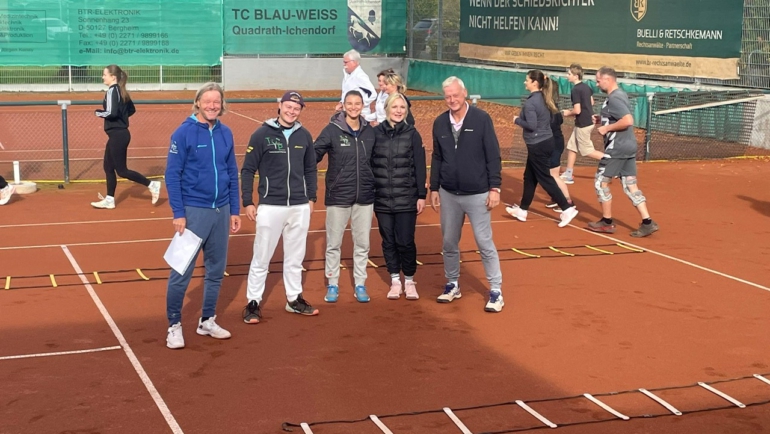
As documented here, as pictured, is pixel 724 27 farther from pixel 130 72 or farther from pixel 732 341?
pixel 130 72

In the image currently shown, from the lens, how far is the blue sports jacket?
7699 millimetres

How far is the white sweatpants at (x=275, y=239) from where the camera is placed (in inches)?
337

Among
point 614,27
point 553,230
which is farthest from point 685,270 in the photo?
point 614,27

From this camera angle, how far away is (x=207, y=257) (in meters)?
8.00

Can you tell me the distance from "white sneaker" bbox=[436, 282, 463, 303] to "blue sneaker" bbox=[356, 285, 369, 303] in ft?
2.19

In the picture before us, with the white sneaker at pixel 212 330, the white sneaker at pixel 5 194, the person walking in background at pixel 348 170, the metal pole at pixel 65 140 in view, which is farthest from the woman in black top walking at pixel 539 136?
the metal pole at pixel 65 140

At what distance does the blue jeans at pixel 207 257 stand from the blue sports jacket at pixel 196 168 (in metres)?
0.08

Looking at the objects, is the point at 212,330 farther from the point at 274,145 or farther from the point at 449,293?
the point at 449,293

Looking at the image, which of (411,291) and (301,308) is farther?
(411,291)

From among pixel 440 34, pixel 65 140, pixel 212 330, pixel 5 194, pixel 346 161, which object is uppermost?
pixel 440 34

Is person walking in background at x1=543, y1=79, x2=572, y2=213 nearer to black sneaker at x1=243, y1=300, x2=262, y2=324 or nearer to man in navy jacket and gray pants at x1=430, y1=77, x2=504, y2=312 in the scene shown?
man in navy jacket and gray pants at x1=430, y1=77, x2=504, y2=312

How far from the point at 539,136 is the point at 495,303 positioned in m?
4.11

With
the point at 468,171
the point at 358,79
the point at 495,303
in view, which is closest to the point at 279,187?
the point at 468,171

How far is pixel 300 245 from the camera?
8.73 meters
